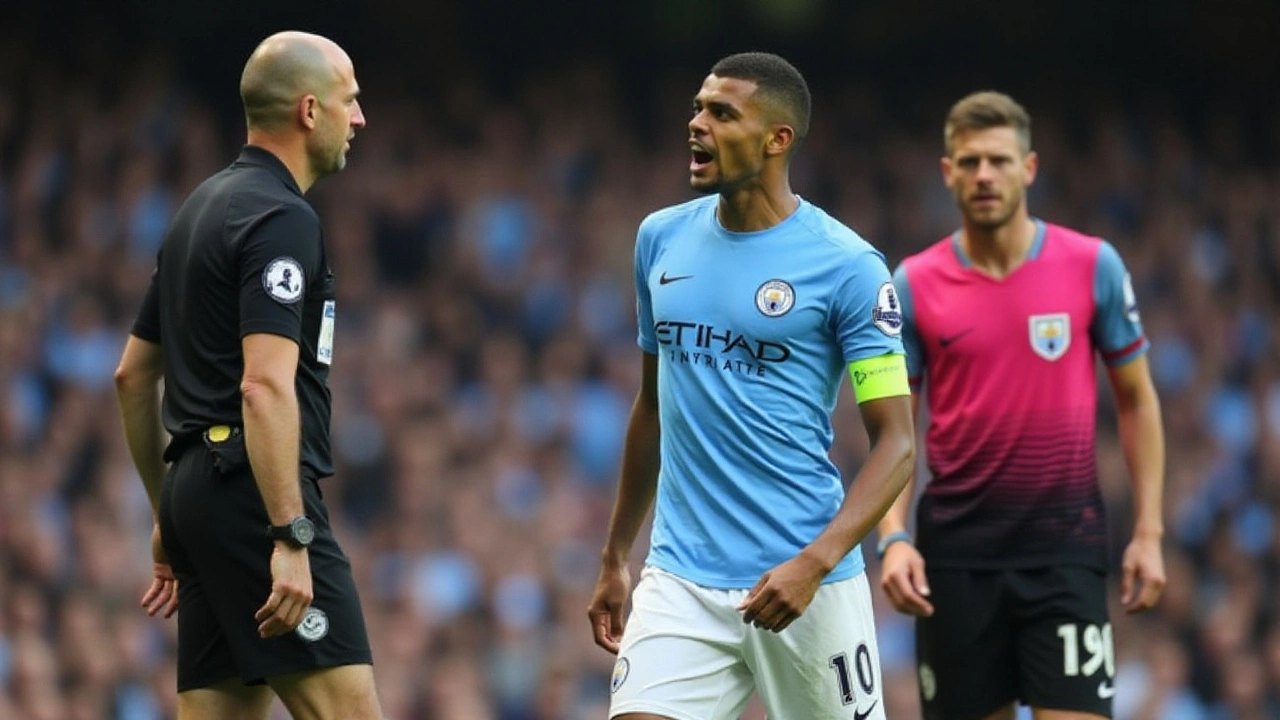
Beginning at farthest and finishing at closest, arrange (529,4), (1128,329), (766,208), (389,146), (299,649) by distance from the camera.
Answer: (529,4) → (389,146) → (1128,329) → (766,208) → (299,649)

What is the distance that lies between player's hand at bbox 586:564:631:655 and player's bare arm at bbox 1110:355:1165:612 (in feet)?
5.92

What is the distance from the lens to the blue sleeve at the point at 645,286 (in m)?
5.65

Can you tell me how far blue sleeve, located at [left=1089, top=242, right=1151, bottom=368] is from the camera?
6.70 m

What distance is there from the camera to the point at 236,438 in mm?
5148

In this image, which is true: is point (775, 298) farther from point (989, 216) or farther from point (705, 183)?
point (989, 216)

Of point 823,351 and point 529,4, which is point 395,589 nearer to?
point 529,4

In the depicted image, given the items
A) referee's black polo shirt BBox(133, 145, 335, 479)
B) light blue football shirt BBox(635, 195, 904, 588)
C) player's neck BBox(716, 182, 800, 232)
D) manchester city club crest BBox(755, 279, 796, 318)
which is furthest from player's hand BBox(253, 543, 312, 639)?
player's neck BBox(716, 182, 800, 232)

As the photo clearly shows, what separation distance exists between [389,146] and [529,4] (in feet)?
6.66

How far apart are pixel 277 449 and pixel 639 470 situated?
116 centimetres

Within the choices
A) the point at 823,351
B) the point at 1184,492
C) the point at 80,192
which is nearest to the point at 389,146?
the point at 80,192

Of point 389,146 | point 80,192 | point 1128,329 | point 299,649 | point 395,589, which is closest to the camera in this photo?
point 299,649

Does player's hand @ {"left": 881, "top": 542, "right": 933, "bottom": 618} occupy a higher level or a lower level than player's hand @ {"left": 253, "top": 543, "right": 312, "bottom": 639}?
lower

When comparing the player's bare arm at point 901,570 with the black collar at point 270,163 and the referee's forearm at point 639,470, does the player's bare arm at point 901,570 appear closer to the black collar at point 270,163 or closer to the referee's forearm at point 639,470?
the referee's forearm at point 639,470

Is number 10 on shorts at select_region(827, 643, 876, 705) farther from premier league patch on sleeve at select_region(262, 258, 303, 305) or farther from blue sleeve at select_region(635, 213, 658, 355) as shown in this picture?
premier league patch on sleeve at select_region(262, 258, 303, 305)
